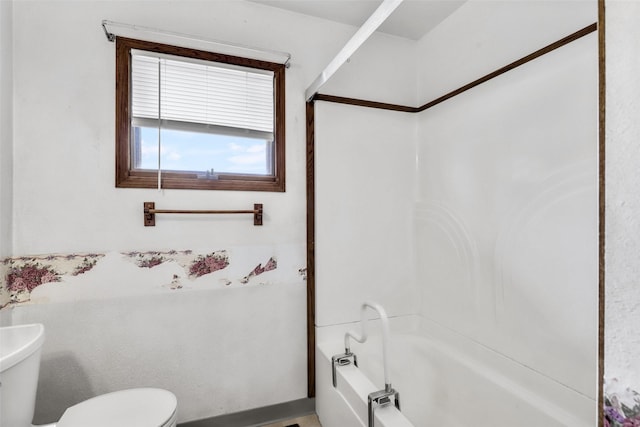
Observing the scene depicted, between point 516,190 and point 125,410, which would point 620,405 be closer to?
point 516,190

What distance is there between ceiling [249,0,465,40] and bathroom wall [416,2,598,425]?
0.32 feet

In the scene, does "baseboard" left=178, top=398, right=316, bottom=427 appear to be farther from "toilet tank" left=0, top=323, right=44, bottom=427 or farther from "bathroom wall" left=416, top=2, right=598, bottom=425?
"bathroom wall" left=416, top=2, right=598, bottom=425

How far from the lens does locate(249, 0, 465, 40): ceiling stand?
1.85 metres

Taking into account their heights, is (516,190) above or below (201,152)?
below

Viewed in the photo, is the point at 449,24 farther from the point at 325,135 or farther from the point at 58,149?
the point at 58,149

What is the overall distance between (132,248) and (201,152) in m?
0.66

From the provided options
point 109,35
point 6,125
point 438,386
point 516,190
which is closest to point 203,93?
point 109,35

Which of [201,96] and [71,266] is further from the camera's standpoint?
[201,96]

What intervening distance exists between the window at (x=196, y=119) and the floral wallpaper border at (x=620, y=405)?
1.65 metres

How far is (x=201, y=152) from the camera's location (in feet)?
5.92

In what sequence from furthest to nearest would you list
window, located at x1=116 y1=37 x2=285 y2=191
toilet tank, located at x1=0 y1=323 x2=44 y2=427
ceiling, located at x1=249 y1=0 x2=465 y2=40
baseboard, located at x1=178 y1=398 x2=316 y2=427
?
ceiling, located at x1=249 y1=0 x2=465 y2=40 < baseboard, located at x1=178 y1=398 x2=316 y2=427 < window, located at x1=116 y1=37 x2=285 y2=191 < toilet tank, located at x1=0 y1=323 x2=44 y2=427

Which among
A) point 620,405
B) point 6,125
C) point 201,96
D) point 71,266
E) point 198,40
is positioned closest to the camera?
point 620,405

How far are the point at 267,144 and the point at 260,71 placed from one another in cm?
45

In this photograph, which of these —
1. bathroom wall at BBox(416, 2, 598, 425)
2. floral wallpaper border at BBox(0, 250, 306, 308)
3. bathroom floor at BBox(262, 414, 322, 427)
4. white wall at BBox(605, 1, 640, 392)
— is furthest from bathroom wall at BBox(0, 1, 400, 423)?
white wall at BBox(605, 1, 640, 392)
